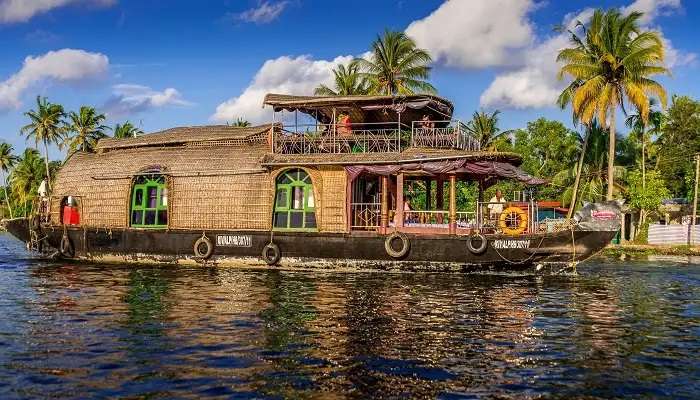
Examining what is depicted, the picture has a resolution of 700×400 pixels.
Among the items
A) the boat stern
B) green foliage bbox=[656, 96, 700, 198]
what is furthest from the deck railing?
Answer: green foliage bbox=[656, 96, 700, 198]

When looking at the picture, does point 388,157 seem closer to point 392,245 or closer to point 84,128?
point 392,245

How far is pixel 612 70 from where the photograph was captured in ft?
96.8

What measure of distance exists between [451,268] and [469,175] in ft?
9.82

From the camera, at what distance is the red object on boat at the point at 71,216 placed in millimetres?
20844

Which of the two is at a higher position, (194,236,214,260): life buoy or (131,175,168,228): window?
(131,175,168,228): window

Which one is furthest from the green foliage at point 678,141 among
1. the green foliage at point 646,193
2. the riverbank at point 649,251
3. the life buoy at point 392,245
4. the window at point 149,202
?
the window at point 149,202

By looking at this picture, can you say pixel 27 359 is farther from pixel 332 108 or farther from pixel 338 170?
pixel 332 108

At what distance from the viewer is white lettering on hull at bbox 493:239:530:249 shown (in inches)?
647

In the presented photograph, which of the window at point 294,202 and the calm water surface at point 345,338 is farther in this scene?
the window at point 294,202

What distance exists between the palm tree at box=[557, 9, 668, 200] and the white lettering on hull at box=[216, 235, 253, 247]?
17546mm

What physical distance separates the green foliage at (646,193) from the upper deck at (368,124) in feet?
59.0

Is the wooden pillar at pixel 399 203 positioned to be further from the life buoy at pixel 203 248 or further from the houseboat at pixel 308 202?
the life buoy at pixel 203 248

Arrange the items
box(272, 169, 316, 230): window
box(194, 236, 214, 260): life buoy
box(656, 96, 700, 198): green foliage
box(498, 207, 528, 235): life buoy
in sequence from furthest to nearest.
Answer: box(656, 96, 700, 198): green foliage < box(194, 236, 214, 260): life buoy < box(272, 169, 316, 230): window < box(498, 207, 528, 235): life buoy

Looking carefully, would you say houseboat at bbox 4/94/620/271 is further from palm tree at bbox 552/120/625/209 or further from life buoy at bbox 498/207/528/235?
palm tree at bbox 552/120/625/209
